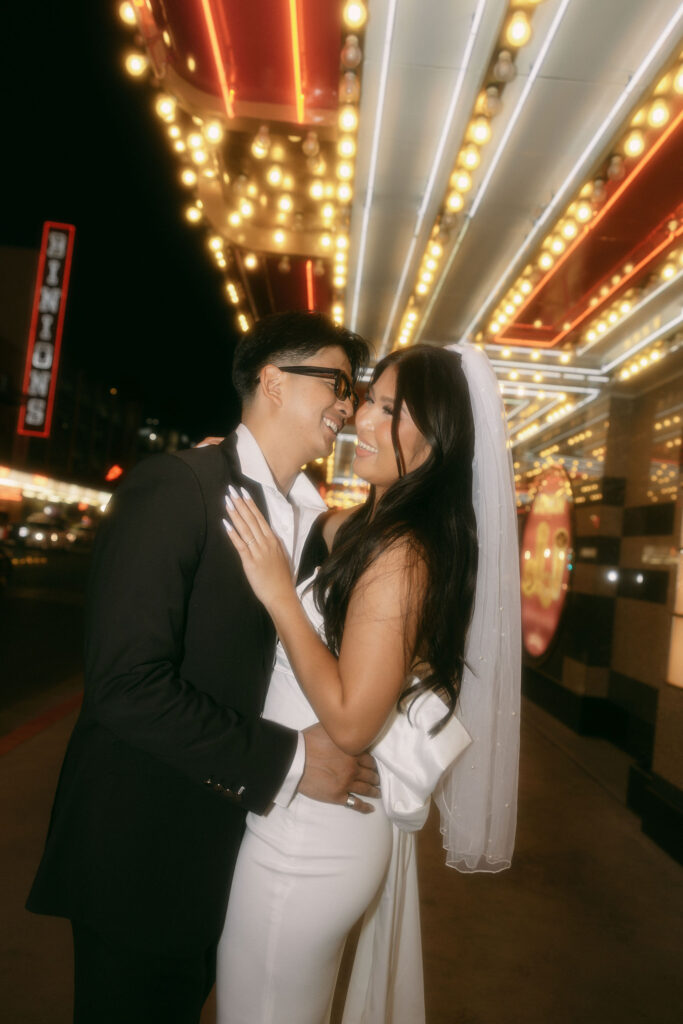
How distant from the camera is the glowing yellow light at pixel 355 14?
2758 mm

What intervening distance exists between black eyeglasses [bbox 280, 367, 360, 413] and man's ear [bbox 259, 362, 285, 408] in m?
0.02

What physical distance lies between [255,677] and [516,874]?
10.6ft

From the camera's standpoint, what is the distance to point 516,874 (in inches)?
166

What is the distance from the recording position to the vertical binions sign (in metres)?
21.3

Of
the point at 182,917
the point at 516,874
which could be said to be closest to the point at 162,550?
the point at 182,917

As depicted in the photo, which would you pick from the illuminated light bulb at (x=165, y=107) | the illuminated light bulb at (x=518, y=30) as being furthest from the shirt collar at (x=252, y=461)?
the illuminated light bulb at (x=165, y=107)

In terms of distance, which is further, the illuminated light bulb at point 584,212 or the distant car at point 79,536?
the distant car at point 79,536

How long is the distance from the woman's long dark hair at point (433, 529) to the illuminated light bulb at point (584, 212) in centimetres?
247

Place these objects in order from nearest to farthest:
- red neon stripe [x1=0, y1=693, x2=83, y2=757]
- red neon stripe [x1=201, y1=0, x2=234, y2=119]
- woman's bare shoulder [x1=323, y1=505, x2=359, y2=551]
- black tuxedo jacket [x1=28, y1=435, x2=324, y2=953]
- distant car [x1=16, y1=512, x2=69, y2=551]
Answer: black tuxedo jacket [x1=28, y1=435, x2=324, y2=953] → woman's bare shoulder [x1=323, y1=505, x2=359, y2=551] → red neon stripe [x1=201, y1=0, x2=234, y2=119] → red neon stripe [x1=0, y1=693, x2=83, y2=757] → distant car [x1=16, y1=512, x2=69, y2=551]

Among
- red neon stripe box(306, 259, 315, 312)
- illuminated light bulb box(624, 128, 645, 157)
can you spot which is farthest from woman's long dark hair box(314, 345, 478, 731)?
red neon stripe box(306, 259, 315, 312)

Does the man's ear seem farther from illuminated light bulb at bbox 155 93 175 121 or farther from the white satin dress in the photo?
illuminated light bulb at bbox 155 93 175 121

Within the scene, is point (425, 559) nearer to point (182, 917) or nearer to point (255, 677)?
point (255, 677)

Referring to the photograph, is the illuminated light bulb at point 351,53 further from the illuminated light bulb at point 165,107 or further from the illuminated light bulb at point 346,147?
the illuminated light bulb at point 165,107

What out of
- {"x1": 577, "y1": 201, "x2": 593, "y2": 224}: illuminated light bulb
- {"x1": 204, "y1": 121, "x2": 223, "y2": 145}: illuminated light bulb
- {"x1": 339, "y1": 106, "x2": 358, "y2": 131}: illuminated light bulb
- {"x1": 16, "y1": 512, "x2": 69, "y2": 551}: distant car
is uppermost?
{"x1": 204, "y1": 121, "x2": 223, "y2": 145}: illuminated light bulb
